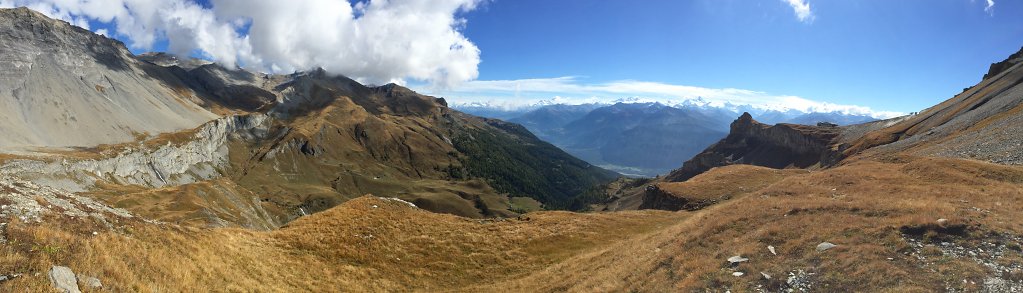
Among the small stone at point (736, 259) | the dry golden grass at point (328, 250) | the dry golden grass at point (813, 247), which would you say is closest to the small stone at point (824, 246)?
the dry golden grass at point (813, 247)

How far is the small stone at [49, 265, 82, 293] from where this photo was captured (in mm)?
14936

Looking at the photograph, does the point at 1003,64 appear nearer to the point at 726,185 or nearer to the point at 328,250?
the point at 726,185

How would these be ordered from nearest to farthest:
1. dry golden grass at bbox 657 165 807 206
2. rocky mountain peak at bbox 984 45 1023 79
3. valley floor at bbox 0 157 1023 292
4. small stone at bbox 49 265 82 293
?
small stone at bbox 49 265 82 293 < valley floor at bbox 0 157 1023 292 < dry golden grass at bbox 657 165 807 206 < rocky mountain peak at bbox 984 45 1023 79

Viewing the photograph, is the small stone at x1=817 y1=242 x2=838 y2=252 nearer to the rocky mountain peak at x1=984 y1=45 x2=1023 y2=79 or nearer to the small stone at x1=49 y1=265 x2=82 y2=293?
the small stone at x1=49 y1=265 x2=82 y2=293

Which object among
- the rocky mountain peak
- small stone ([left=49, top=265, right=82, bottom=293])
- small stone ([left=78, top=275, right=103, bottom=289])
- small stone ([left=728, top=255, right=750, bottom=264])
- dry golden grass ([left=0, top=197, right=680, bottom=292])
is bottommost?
dry golden grass ([left=0, top=197, right=680, bottom=292])

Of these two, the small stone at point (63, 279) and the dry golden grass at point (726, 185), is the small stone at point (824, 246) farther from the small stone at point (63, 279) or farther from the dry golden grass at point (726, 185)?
the dry golden grass at point (726, 185)

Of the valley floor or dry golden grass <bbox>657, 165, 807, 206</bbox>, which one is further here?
dry golden grass <bbox>657, 165, 807, 206</bbox>

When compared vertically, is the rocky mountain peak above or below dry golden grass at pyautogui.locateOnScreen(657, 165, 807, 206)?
above

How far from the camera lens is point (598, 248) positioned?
39.3m

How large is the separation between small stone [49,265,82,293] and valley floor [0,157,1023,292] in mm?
394

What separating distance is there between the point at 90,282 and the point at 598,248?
32134 mm

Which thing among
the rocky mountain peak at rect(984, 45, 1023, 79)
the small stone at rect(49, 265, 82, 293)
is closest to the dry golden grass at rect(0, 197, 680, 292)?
the small stone at rect(49, 265, 82, 293)

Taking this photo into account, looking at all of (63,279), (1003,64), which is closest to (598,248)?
(63,279)

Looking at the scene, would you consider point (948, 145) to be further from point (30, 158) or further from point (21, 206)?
point (30, 158)
